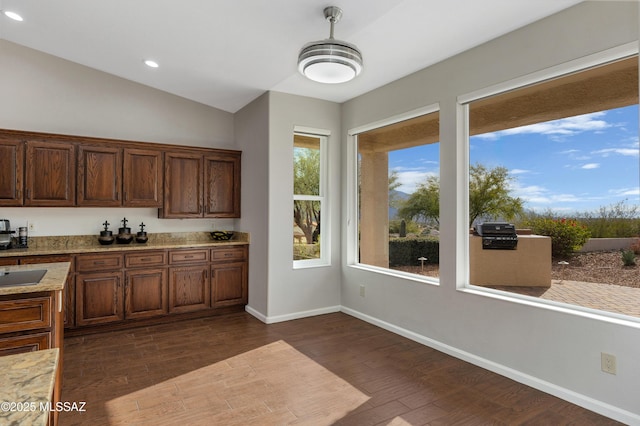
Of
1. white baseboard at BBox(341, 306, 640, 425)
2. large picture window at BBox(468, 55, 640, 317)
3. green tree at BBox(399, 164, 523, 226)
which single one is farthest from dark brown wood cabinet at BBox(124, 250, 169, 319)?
large picture window at BBox(468, 55, 640, 317)

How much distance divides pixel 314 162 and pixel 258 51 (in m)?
1.67

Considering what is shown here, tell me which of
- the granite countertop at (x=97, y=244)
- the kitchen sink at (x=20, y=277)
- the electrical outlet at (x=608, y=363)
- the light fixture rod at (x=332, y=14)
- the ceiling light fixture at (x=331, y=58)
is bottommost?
the electrical outlet at (x=608, y=363)

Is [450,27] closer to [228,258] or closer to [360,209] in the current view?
[360,209]

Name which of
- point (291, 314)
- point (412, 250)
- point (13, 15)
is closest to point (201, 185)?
point (291, 314)

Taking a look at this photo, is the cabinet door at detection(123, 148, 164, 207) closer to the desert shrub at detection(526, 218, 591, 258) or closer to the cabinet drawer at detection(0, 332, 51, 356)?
the cabinet drawer at detection(0, 332, 51, 356)

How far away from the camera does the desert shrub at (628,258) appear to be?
8.30 feet

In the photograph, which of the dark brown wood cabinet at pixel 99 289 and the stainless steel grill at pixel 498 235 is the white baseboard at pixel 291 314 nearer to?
the dark brown wood cabinet at pixel 99 289

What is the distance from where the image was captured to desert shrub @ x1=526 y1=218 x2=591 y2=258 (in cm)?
281

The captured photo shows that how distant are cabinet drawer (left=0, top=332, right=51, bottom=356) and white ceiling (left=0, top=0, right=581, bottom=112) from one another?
8.07 feet

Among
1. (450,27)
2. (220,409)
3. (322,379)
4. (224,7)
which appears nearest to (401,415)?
(322,379)

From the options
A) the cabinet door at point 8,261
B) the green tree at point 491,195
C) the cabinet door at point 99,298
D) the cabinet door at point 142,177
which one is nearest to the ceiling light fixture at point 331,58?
the green tree at point 491,195

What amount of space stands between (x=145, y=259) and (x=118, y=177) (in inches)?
39.5

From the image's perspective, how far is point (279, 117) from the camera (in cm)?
446

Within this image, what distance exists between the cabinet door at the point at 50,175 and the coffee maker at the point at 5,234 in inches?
13.6
